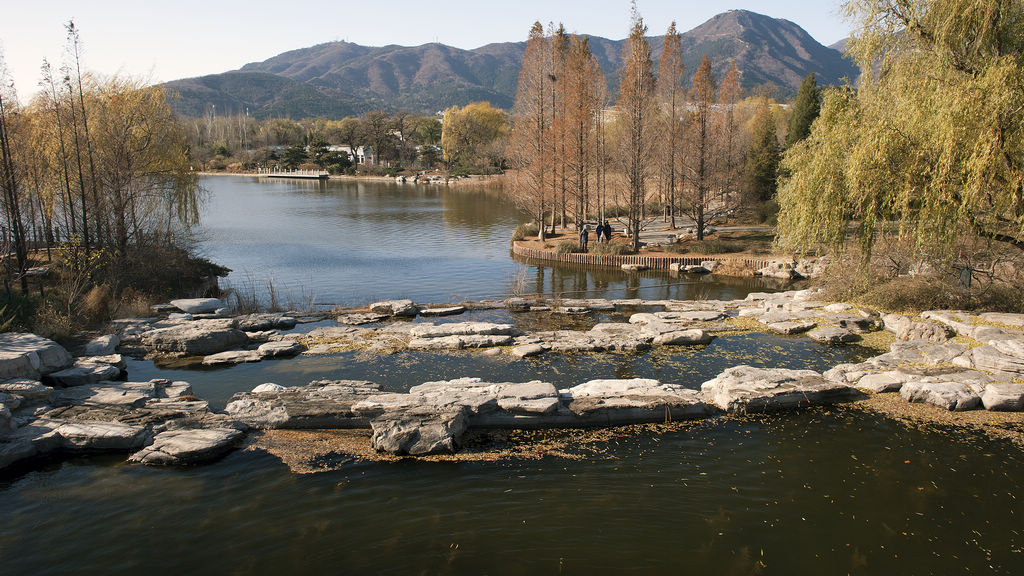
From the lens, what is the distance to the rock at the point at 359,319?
1691cm

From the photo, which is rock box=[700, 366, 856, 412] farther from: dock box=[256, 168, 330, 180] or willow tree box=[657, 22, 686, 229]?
dock box=[256, 168, 330, 180]

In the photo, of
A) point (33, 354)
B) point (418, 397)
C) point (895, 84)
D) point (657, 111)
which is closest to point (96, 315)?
point (33, 354)

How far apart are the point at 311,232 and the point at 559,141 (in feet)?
53.6

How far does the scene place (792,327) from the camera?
15008 millimetres

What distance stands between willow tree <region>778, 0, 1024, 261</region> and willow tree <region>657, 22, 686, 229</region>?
18.8m

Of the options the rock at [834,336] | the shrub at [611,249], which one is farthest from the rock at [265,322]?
the shrub at [611,249]

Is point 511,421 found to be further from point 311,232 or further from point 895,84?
point 311,232

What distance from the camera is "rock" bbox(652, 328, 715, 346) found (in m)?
14.4

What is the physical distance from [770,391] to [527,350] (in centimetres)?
532

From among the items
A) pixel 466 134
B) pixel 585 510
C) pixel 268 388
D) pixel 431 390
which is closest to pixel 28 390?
pixel 268 388

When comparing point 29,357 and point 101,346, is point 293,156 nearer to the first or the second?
point 101,346

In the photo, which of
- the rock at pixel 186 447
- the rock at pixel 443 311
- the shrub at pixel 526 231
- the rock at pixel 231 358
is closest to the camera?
the rock at pixel 186 447

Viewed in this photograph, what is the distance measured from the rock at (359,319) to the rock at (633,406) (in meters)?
8.23

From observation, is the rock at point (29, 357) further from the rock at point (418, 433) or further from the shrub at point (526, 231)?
the shrub at point (526, 231)
